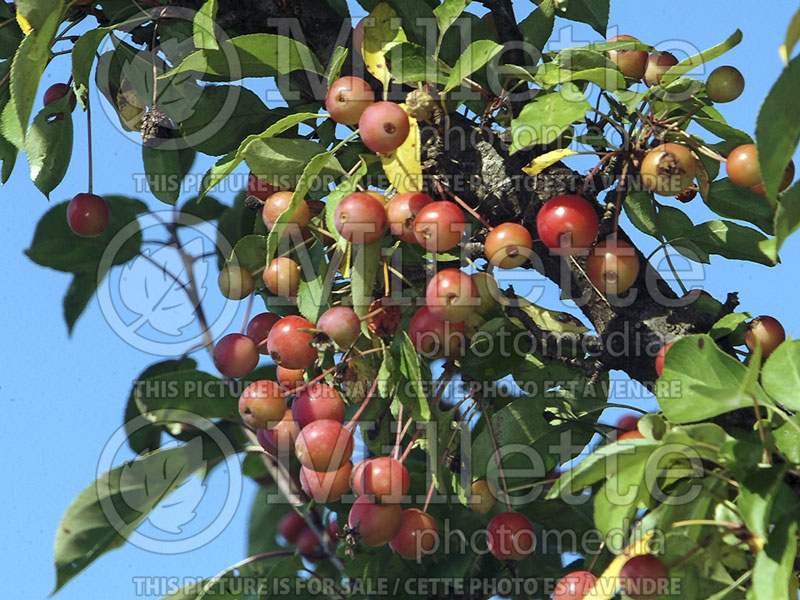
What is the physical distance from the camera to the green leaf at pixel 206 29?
1725mm

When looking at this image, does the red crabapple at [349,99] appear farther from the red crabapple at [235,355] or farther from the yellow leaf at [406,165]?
the red crabapple at [235,355]

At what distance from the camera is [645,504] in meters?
1.57

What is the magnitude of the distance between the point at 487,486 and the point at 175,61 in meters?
1.08

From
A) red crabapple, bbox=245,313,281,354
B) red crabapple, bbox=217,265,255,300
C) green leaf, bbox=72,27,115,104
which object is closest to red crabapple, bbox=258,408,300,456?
red crabapple, bbox=245,313,281,354

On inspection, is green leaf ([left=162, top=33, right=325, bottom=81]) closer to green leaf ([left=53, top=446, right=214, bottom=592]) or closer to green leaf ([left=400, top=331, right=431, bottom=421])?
green leaf ([left=400, top=331, right=431, bottom=421])

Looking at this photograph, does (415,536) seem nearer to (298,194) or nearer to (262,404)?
(262,404)

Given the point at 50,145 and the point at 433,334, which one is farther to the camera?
the point at 50,145

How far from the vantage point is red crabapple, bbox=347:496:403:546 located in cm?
177

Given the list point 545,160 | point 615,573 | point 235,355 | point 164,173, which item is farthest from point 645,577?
point 164,173

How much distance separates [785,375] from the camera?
1477 mm

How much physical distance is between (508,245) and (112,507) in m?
1.13

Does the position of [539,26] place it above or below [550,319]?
above

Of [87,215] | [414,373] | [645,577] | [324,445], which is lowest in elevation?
[645,577]

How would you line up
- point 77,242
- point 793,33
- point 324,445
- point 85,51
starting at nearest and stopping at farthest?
1. point 793,33
2. point 324,445
3. point 85,51
4. point 77,242
